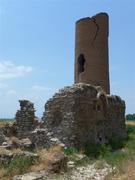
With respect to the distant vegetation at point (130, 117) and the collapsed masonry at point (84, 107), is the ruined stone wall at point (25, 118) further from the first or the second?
the distant vegetation at point (130, 117)

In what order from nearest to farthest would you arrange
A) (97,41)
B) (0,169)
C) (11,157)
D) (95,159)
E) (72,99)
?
(0,169) → (11,157) → (95,159) → (72,99) → (97,41)

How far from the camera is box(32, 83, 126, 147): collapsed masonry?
54.6 feet

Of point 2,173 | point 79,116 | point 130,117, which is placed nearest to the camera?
point 2,173

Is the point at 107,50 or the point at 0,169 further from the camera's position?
the point at 107,50

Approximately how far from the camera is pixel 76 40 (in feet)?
78.3

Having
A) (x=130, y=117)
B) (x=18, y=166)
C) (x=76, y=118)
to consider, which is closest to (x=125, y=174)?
(x=18, y=166)

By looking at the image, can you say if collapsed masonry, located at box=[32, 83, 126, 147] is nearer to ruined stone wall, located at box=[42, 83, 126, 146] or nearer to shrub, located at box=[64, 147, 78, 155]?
ruined stone wall, located at box=[42, 83, 126, 146]

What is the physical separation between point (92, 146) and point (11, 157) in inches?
212

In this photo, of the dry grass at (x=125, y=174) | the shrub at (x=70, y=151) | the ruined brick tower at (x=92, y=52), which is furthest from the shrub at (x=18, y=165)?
the ruined brick tower at (x=92, y=52)

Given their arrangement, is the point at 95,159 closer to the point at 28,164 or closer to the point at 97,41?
the point at 28,164

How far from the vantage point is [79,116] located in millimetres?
16828

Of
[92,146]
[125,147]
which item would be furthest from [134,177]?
[125,147]

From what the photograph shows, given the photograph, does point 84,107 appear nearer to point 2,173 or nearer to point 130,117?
point 2,173

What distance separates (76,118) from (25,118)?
404cm
